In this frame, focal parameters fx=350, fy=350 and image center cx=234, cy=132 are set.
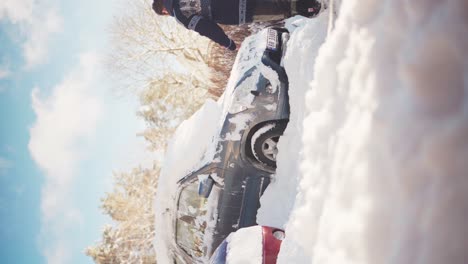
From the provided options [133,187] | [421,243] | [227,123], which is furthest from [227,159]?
[133,187]

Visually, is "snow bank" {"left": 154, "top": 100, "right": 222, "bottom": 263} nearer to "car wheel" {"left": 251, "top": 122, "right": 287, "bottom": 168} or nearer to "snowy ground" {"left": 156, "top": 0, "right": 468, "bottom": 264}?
"car wheel" {"left": 251, "top": 122, "right": 287, "bottom": 168}

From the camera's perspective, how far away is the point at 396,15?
2.69 feet

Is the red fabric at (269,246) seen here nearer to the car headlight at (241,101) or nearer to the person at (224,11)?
the car headlight at (241,101)

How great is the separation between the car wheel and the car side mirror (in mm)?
388

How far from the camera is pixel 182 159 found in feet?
9.78

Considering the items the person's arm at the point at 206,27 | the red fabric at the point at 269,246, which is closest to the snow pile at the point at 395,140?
the red fabric at the point at 269,246

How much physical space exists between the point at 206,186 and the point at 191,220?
1.17 feet

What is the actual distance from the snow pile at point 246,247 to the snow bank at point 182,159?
0.90 meters

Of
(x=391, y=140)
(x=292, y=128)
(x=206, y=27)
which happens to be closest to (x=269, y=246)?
(x=292, y=128)

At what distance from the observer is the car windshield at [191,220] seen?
271 centimetres

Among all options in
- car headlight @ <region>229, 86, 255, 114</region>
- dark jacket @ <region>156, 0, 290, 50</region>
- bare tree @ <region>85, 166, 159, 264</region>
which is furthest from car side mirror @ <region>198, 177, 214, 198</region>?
bare tree @ <region>85, 166, 159, 264</region>

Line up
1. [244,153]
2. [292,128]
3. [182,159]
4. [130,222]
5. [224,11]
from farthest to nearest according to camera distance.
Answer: [130,222] < [182,159] < [224,11] < [244,153] < [292,128]

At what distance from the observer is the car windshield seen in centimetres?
271

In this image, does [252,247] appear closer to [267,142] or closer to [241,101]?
[267,142]
